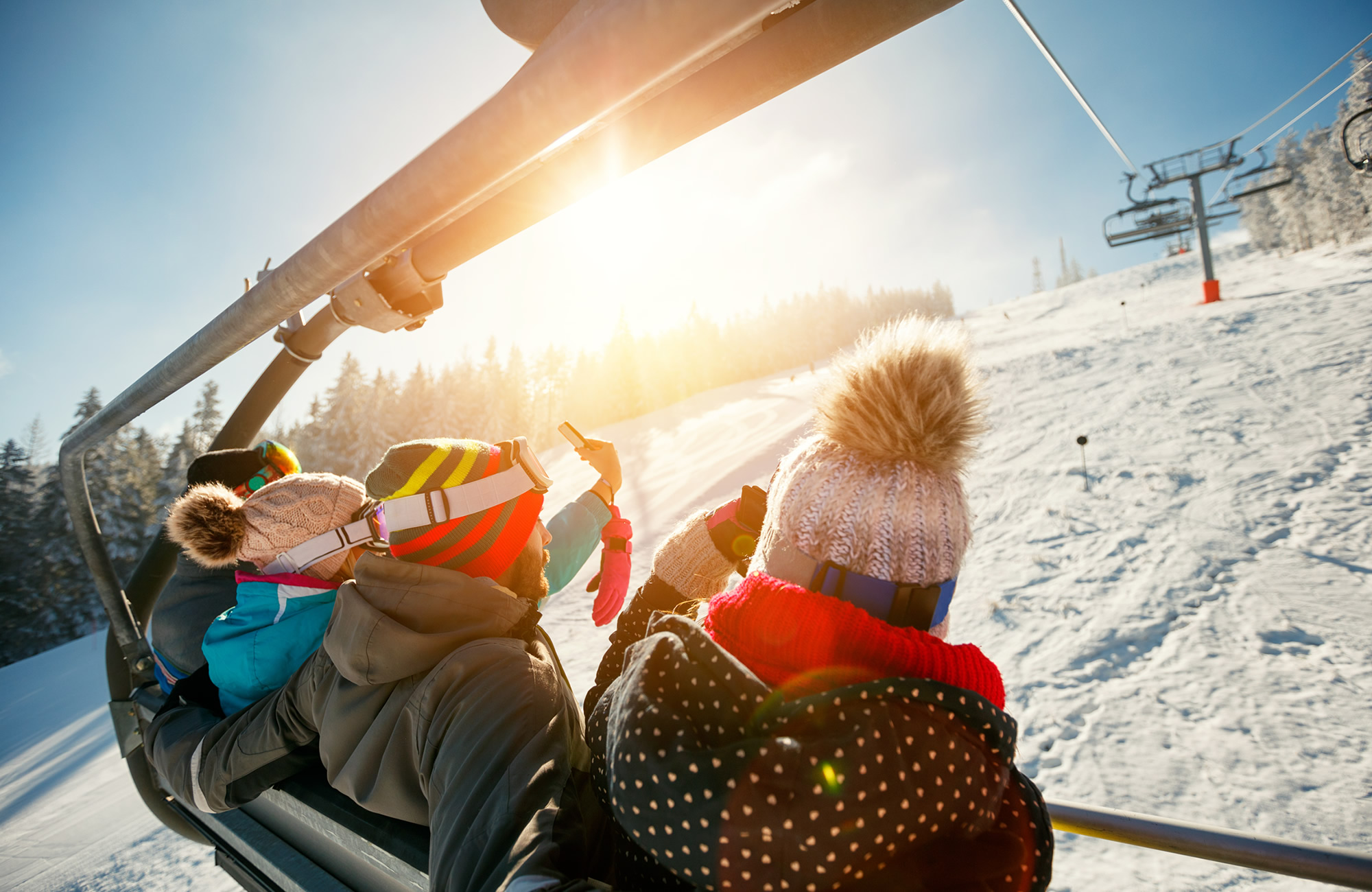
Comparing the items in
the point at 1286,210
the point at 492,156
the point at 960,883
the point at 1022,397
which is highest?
the point at 1286,210

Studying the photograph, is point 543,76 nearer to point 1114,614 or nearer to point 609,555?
point 609,555

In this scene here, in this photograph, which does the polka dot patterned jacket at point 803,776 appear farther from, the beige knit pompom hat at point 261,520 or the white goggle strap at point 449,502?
the beige knit pompom hat at point 261,520

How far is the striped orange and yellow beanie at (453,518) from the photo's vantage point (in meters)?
1.68

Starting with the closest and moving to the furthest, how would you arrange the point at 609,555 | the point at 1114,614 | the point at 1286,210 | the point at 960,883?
the point at 960,883 → the point at 609,555 → the point at 1114,614 → the point at 1286,210

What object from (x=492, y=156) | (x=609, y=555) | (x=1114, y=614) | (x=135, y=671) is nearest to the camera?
(x=492, y=156)

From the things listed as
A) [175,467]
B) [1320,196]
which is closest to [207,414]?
[175,467]

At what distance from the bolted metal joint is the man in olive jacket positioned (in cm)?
45

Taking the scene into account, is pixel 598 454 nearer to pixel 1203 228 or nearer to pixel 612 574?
pixel 612 574

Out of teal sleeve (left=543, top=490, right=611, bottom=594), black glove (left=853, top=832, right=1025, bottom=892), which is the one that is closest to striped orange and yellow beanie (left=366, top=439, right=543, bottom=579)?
teal sleeve (left=543, top=490, right=611, bottom=594)

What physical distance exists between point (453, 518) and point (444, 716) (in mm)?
604

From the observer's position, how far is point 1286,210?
39.2 meters

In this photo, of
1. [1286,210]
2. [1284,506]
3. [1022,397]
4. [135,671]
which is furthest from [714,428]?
[1286,210]

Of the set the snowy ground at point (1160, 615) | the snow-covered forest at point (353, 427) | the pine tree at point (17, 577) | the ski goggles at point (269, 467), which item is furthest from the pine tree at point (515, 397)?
the ski goggles at point (269, 467)

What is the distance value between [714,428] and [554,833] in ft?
58.6
